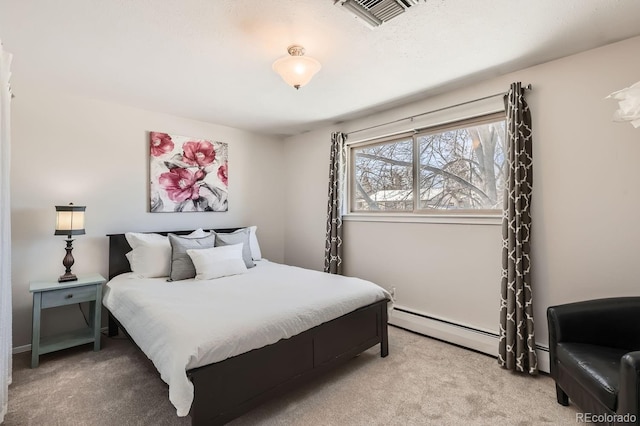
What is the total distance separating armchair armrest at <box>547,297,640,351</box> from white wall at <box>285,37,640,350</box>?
310 mm

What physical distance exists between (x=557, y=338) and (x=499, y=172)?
1.41m

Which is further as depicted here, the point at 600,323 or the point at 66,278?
the point at 66,278

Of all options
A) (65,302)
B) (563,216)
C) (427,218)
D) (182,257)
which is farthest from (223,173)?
(563,216)

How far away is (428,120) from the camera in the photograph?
9.82 feet

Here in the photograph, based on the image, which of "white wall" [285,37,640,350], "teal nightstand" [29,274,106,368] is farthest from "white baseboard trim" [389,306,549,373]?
"teal nightstand" [29,274,106,368]

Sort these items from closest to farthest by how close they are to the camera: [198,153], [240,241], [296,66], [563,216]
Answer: [296,66]
[563,216]
[240,241]
[198,153]

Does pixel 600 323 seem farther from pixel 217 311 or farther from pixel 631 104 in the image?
pixel 217 311

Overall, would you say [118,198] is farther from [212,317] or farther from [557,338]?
[557,338]

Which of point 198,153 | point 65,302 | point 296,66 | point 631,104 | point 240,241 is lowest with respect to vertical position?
point 65,302

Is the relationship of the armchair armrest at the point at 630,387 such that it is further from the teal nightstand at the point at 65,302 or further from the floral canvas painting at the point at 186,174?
the floral canvas painting at the point at 186,174

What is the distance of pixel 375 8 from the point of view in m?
1.63

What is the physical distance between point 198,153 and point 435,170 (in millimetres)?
2760

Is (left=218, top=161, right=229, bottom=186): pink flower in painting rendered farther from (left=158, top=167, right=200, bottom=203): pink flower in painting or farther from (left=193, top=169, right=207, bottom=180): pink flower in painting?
(left=158, top=167, right=200, bottom=203): pink flower in painting

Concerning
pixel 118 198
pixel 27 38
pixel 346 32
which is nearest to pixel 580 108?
pixel 346 32
